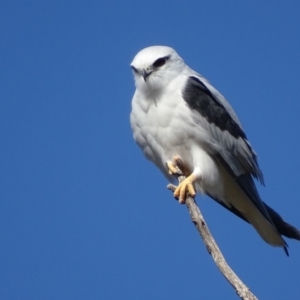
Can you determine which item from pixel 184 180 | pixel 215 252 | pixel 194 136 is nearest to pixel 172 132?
pixel 194 136

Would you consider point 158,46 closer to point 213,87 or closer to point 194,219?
point 213,87

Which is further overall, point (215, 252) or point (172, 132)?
point (172, 132)

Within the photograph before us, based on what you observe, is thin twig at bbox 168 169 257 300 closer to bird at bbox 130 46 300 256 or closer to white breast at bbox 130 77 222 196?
bird at bbox 130 46 300 256

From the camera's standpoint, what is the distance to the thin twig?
4531 millimetres

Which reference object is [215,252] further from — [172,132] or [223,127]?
[223,127]

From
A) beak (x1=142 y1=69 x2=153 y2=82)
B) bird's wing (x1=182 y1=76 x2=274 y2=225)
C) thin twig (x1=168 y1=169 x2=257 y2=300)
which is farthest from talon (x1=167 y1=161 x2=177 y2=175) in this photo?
beak (x1=142 y1=69 x2=153 y2=82)

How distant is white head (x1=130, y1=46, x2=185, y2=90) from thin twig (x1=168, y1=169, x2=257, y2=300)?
105 cm

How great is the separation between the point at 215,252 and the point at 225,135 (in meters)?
1.60

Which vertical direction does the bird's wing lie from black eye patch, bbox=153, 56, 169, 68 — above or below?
below

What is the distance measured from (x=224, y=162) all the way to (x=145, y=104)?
797 millimetres

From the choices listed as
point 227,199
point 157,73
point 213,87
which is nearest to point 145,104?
point 157,73

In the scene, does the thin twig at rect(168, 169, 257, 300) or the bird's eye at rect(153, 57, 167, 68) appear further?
the bird's eye at rect(153, 57, 167, 68)

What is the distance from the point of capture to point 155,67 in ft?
20.4

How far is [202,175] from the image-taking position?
6086 mm
